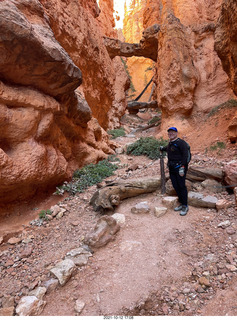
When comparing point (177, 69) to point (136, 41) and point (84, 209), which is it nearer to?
point (84, 209)

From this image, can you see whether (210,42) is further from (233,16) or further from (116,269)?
(116,269)

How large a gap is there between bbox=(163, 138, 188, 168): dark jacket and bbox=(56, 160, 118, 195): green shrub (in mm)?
2620

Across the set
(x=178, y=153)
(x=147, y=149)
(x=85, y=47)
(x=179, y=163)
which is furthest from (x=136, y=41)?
(x=179, y=163)

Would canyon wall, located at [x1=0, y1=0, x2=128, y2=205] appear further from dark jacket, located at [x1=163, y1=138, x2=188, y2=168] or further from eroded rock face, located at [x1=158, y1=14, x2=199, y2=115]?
→ eroded rock face, located at [x1=158, y1=14, x2=199, y2=115]

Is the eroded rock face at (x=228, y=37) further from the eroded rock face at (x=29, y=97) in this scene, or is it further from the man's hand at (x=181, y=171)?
the eroded rock face at (x=29, y=97)

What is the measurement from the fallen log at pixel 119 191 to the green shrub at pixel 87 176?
981 millimetres

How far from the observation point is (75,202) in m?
4.48

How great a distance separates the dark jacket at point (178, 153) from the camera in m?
3.51

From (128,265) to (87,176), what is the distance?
358 cm

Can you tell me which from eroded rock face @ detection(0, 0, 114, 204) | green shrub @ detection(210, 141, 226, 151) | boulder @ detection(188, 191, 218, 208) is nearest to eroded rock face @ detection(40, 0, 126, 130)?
eroded rock face @ detection(0, 0, 114, 204)

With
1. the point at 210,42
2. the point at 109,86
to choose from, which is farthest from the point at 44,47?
the point at 210,42

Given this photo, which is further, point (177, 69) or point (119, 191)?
point (177, 69)

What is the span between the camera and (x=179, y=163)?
3.60 meters

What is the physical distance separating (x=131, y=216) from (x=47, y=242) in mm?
1612
